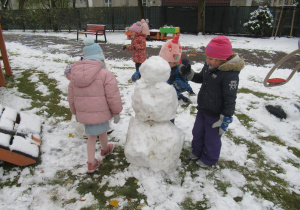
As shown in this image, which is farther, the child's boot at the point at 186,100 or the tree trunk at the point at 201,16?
the tree trunk at the point at 201,16

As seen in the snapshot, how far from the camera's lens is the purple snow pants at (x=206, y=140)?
2.73m

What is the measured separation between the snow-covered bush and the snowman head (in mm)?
14721

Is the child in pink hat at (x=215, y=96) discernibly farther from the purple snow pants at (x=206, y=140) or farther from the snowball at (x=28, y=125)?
the snowball at (x=28, y=125)

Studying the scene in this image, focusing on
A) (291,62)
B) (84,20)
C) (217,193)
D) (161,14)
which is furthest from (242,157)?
(84,20)

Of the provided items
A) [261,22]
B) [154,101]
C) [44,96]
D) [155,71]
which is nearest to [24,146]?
[154,101]

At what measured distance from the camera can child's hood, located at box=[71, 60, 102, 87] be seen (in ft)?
7.48

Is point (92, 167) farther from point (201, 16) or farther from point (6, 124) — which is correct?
point (201, 16)

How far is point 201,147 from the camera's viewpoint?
9.86ft

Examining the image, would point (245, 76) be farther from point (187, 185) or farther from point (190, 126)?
point (187, 185)

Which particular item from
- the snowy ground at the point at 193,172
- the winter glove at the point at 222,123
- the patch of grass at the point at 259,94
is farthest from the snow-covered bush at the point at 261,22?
the winter glove at the point at 222,123

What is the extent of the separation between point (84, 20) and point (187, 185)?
1800cm

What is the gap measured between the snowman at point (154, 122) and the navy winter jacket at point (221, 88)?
0.41 meters

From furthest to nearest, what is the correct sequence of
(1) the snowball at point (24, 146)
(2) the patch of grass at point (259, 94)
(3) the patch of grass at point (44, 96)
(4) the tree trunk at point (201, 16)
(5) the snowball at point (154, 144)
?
(4) the tree trunk at point (201, 16)
(2) the patch of grass at point (259, 94)
(3) the patch of grass at point (44, 96)
(1) the snowball at point (24, 146)
(5) the snowball at point (154, 144)

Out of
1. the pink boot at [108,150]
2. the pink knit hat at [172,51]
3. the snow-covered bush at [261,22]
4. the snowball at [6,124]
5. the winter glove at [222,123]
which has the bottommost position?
the pink boot at [108,150]
